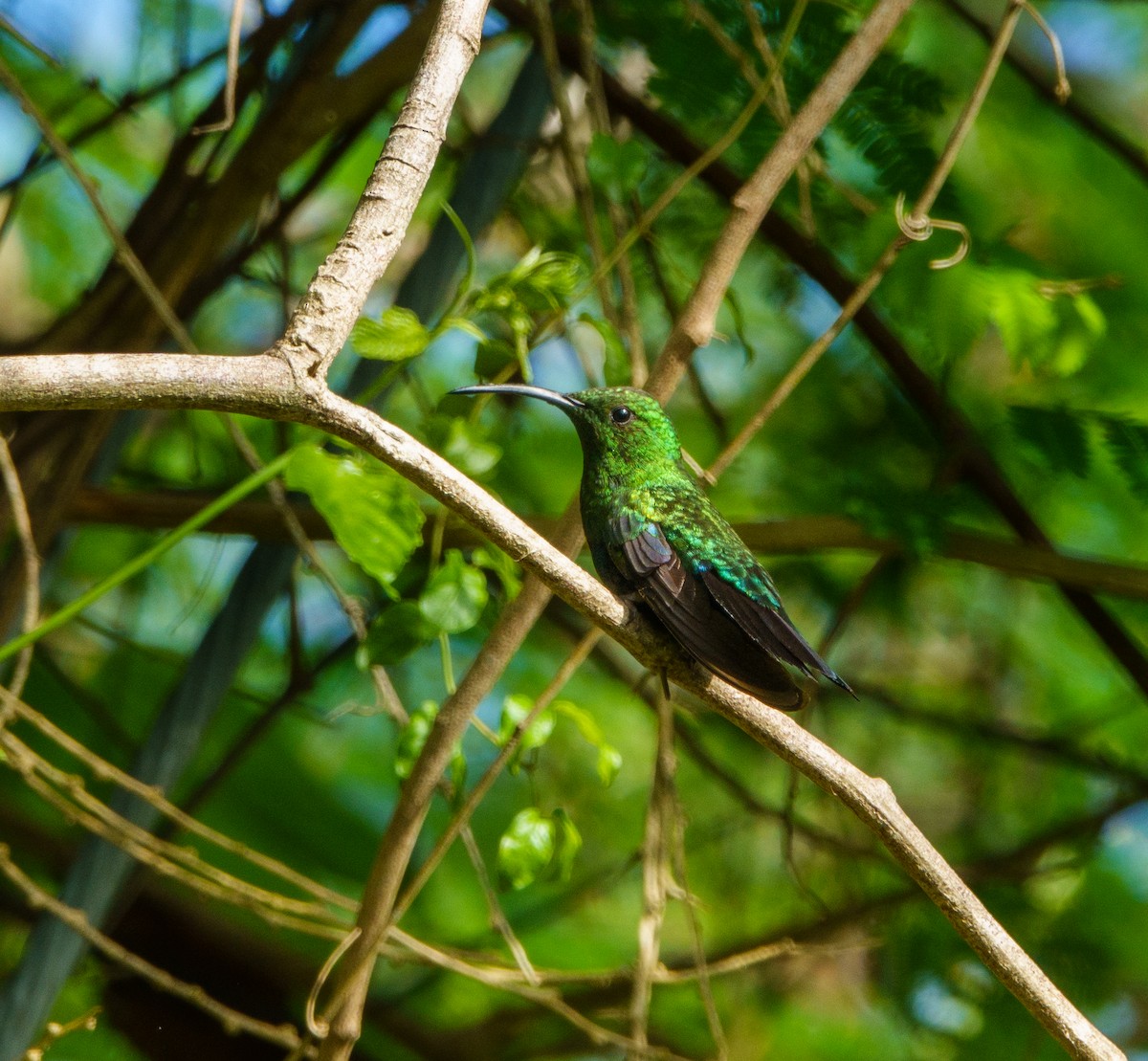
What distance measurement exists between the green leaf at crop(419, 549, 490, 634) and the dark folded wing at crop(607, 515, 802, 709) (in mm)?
304

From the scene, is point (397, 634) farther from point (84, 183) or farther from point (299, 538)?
point (84, 183)

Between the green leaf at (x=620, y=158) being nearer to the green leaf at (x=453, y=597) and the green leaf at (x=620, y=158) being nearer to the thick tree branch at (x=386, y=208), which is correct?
the green leaf at (x=453, y=597)

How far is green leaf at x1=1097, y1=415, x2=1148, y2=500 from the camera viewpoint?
3.33m

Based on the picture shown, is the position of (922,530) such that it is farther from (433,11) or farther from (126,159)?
(126,159)

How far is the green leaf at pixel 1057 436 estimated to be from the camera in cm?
341

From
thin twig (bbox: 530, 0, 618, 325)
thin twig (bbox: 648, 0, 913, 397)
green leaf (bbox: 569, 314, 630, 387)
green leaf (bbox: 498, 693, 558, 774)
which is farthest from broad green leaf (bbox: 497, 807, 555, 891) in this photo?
thin twig (bbox: 530, 0, 618, 325)

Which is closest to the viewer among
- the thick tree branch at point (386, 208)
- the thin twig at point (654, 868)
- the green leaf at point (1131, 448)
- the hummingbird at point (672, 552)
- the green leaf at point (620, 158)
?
the thick tree branch at point (386, 208)

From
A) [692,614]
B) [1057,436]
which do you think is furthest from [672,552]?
[1057,436]

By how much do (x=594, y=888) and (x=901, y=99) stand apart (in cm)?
312

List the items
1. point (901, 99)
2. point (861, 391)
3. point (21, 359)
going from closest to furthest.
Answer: point (21, 359), point (901, 99), point (861, 391)

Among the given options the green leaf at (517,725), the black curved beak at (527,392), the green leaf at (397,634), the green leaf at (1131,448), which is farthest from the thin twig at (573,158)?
the green leaf at (1131,448)

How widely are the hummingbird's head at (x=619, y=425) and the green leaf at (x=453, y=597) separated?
1.46 ft

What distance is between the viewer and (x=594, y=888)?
4.91 meters

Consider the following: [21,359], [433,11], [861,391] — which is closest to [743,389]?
[861,391]
